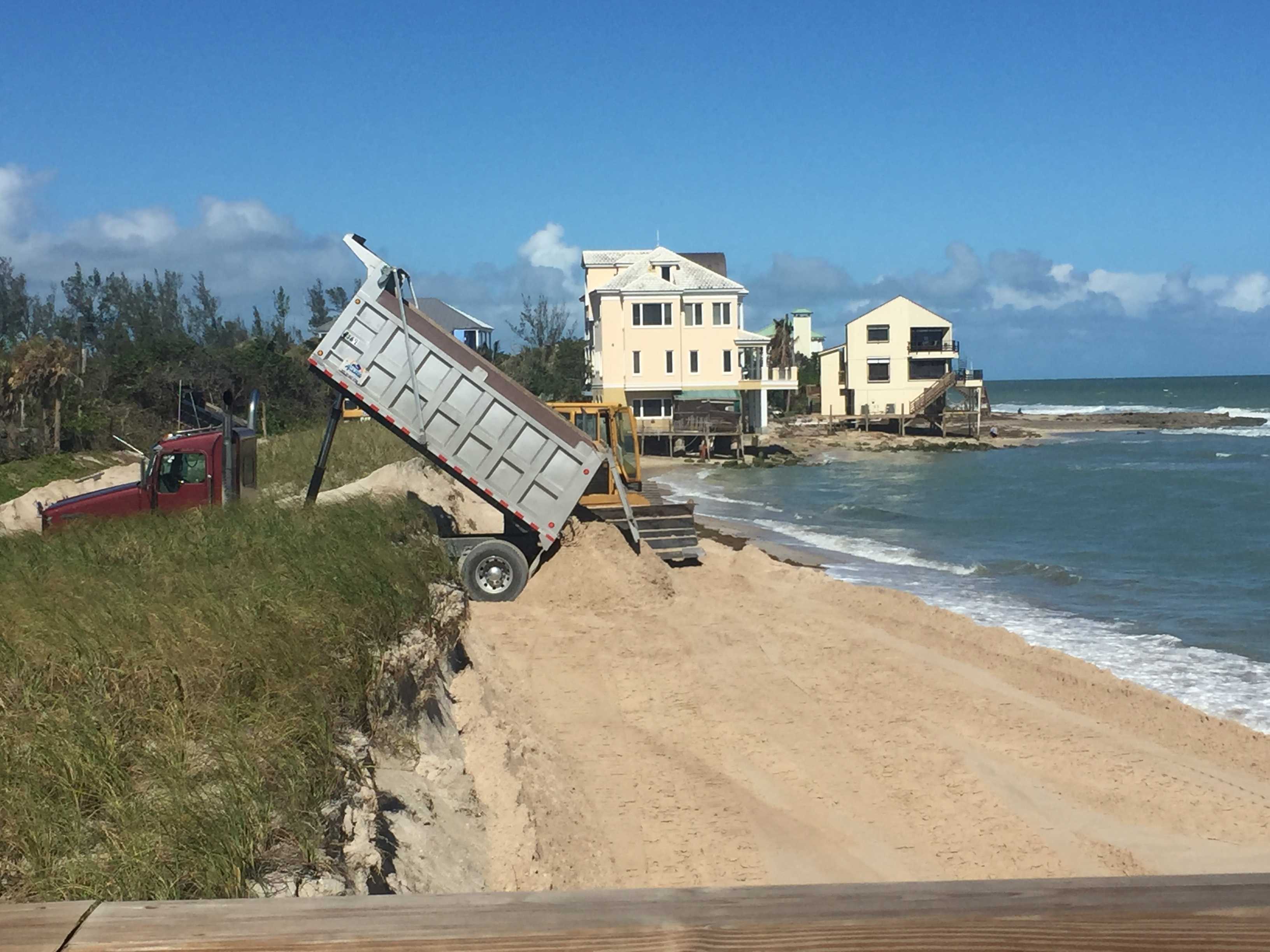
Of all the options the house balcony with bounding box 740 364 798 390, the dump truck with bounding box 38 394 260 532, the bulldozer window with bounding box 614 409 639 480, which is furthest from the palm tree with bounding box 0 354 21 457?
the house balcony with bounding box 740 364 798 390

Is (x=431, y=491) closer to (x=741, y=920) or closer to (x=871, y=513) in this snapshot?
(x=871, y=513)

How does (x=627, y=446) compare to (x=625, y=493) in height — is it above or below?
above

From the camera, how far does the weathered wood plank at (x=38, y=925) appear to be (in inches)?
68.2

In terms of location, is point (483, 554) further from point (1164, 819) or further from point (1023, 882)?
point (1023, 882)

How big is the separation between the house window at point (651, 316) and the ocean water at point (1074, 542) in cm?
1092

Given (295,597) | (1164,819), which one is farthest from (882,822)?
(295,597)

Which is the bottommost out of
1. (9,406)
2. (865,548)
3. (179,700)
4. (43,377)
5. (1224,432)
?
(865,548)

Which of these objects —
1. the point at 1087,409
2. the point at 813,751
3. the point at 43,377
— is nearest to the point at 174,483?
the point at 813,751

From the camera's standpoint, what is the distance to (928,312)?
77312 mm

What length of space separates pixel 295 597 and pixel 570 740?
3.44 meters

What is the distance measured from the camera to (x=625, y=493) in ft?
54.2

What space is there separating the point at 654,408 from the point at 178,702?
189 feet

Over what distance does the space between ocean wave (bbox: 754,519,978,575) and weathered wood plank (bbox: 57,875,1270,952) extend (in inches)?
873

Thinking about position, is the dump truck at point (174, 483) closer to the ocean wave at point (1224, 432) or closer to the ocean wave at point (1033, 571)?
the ocean wave at point (1033, 571)
